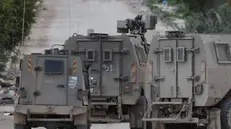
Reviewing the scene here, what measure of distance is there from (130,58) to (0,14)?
1474cm

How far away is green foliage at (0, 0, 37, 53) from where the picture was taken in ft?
112

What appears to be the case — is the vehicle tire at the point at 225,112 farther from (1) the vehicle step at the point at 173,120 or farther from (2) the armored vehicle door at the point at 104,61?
(2) the armored vehicle door at the point at 104,61

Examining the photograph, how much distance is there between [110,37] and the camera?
19.7 meters

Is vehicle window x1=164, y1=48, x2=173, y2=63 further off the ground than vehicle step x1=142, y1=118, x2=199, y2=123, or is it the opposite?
→ vehicle window x1=164, y1=48, x2=173, y2=63

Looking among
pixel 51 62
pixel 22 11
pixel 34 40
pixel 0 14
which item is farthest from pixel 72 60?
pixel 34 40

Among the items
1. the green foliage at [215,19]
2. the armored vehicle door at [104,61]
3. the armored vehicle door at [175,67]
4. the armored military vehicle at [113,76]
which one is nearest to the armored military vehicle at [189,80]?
the armored vehicle door at [175,67]

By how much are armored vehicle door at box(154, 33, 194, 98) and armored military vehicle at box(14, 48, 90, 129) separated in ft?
5.57

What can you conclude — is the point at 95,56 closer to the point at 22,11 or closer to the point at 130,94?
the point at 130,94

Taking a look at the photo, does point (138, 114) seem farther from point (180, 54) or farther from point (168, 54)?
point (180, 54)

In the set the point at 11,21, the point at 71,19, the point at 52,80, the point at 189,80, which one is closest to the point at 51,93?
the point at 52,80

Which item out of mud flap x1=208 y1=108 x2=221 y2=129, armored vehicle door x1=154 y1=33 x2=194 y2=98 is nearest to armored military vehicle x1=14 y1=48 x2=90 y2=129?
armored vehicle door x1=154 y1=33 x2=194 y2=98

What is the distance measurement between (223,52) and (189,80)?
0.92 m

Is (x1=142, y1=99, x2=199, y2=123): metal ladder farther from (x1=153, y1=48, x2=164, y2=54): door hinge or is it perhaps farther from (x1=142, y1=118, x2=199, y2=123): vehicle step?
(x1=153, y1=48, x2=164, y2=54): door hinge

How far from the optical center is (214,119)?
53.7 ft
